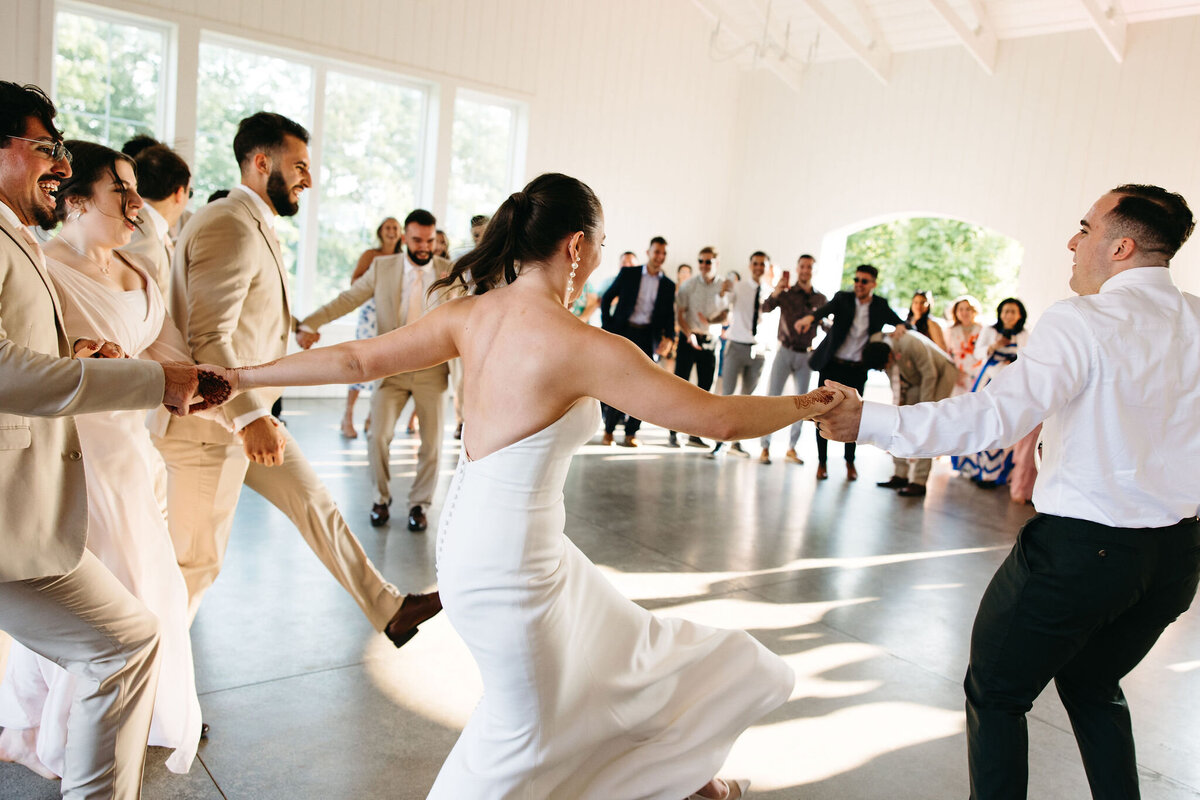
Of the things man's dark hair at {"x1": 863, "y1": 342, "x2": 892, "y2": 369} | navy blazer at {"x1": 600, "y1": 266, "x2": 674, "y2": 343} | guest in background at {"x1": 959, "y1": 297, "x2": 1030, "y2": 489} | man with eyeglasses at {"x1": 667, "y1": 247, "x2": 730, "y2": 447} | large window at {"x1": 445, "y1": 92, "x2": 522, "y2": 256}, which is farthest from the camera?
large window at {"x1": 445, "y1": 92, "x2": 522, "y2": 256}

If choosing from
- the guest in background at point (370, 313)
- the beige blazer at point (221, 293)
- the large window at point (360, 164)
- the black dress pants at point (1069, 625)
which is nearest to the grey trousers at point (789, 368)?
the guest in background at point (370, 313)

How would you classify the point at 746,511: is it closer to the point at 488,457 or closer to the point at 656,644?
the point at 656,644

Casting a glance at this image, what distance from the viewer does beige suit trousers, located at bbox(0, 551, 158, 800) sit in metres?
1.78

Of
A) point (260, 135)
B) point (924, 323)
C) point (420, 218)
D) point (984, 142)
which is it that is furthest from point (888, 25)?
point (260, 135)

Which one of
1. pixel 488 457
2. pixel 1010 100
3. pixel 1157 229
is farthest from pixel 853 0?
pixel 488 457

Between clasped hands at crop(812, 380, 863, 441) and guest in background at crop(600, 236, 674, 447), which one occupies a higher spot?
guest in background at crop(600, 236, 674, 447)

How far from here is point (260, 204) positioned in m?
2.93

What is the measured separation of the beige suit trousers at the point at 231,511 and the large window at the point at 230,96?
6550mm

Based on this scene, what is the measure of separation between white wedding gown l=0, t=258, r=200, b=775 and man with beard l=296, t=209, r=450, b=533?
238 centimetres

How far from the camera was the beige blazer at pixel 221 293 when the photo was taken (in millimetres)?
2686

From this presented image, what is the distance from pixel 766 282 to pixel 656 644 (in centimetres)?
716

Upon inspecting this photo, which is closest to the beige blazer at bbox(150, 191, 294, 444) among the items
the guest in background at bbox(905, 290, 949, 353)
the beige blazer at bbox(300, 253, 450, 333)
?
the beige blazer at bbox(300, 253, 450, 333)

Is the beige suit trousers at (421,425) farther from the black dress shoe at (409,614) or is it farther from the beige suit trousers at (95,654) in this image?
the beige suit trousers at (95,654)

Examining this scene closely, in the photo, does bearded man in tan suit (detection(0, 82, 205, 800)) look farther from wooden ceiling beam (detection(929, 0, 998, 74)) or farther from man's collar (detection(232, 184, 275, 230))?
wooden ceiling beam (detection(929, 0, 998, 74))
